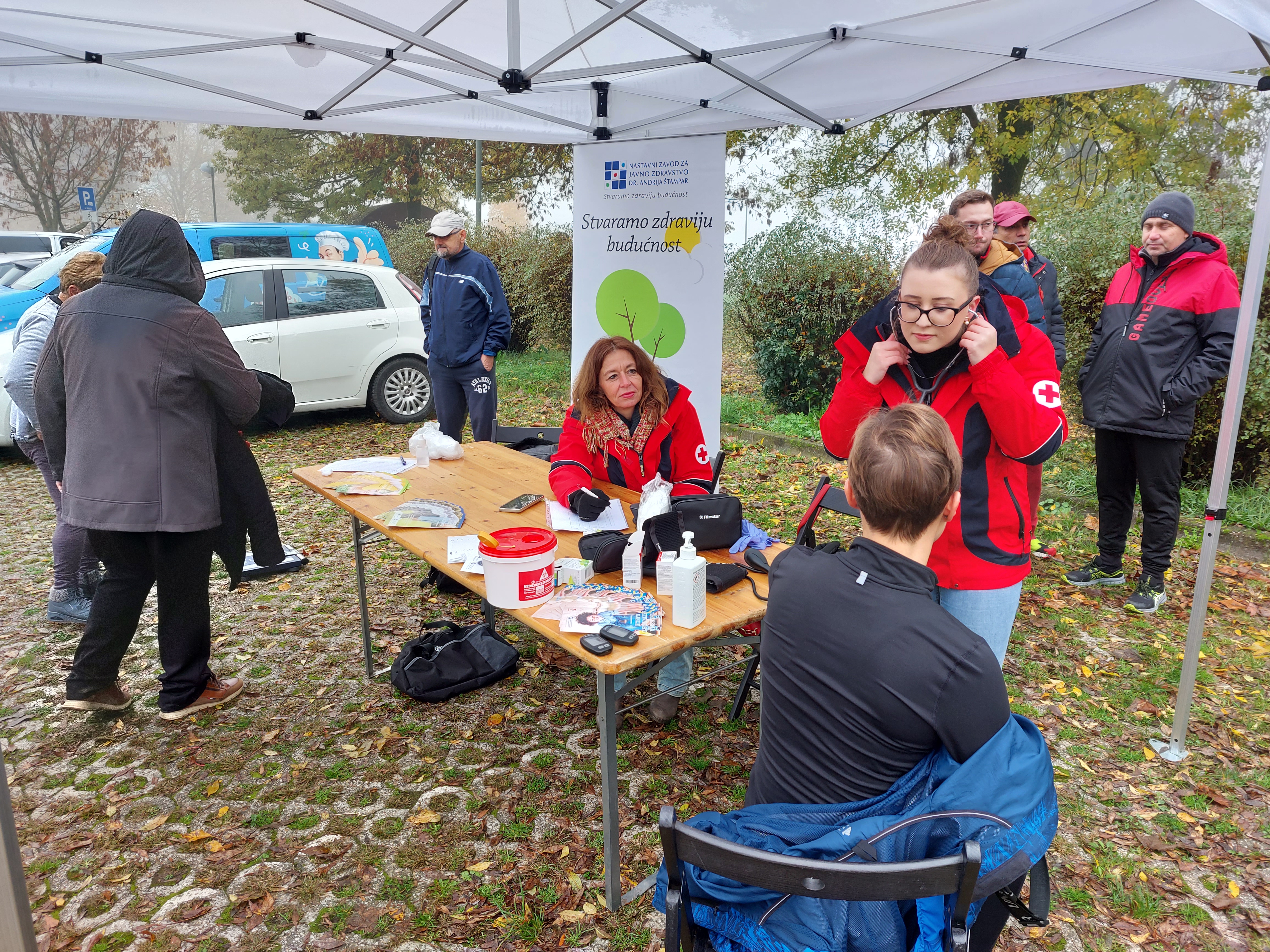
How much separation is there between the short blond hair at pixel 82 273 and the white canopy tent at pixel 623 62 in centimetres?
104

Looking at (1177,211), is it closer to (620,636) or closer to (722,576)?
(722,576)

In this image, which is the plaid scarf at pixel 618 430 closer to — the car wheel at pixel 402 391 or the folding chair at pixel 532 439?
the folding chair at pixel 532 439

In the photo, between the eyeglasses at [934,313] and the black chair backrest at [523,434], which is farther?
the black chair backrest at [523,434]

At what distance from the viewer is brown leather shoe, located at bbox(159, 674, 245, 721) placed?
327cm

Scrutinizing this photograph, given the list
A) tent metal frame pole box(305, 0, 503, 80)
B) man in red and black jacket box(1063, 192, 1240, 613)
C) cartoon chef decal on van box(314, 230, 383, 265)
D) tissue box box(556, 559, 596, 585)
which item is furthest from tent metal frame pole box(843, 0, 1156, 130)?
cartoon chef decal on van box(314, 230, 383, 265)

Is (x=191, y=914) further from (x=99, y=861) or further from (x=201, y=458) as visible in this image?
(x=201, y=458)

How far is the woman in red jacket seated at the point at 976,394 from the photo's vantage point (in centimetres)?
195

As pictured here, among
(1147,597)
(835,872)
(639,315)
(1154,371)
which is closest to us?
(835,872)

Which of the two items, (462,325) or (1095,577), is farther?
(462,325)

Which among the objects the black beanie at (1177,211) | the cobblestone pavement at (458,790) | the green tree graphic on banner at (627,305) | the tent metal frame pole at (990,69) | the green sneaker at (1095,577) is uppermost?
the tent metal frame pole at (990,69)

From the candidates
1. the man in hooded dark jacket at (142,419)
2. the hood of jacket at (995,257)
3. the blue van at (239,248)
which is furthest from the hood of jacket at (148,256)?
the blue van at (239,248)

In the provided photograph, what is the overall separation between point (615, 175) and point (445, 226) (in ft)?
4.53

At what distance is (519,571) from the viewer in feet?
7.20

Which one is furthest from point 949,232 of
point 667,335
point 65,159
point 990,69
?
point 65,159
